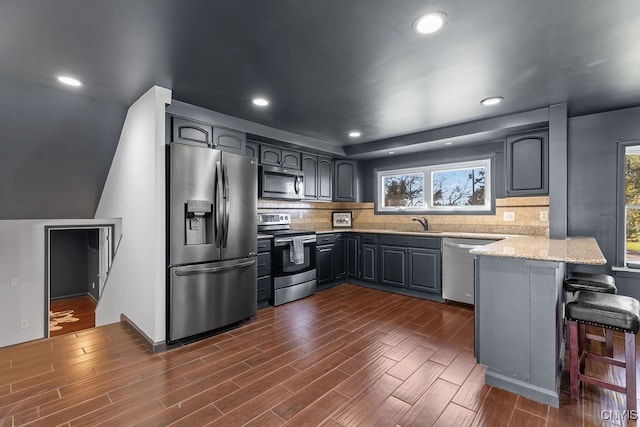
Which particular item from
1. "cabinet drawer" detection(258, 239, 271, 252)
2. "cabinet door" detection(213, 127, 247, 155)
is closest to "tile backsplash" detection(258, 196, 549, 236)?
"cabinet drawer" detection(258, 239, 271, 252)

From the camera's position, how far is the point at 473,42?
195cm

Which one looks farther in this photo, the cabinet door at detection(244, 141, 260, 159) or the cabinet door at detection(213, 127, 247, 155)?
the cabinet door at detection(244, 141, 260, 159)

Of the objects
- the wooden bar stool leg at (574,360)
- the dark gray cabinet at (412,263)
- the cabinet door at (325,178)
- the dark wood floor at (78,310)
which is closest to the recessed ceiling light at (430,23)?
the wooden bar stool leg at (574,360)

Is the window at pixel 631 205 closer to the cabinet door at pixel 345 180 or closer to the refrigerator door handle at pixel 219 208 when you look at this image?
the cabinet door at pixel 345 180

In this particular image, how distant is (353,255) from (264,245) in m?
1.80

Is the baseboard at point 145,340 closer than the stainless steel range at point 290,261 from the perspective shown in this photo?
Yes

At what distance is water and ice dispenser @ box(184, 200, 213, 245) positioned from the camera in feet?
9.29

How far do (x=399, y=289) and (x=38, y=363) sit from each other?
4119 mm

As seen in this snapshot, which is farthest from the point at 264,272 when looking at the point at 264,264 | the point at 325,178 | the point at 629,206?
the point at 629,206

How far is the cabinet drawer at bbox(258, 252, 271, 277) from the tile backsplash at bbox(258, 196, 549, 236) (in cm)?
90

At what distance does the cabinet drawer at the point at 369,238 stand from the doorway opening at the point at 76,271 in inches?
175

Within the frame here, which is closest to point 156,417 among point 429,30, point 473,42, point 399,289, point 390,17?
point 390,17

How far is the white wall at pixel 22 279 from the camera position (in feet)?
12.5

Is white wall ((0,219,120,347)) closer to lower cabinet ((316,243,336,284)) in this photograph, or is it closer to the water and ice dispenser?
the water and ice dispenser
